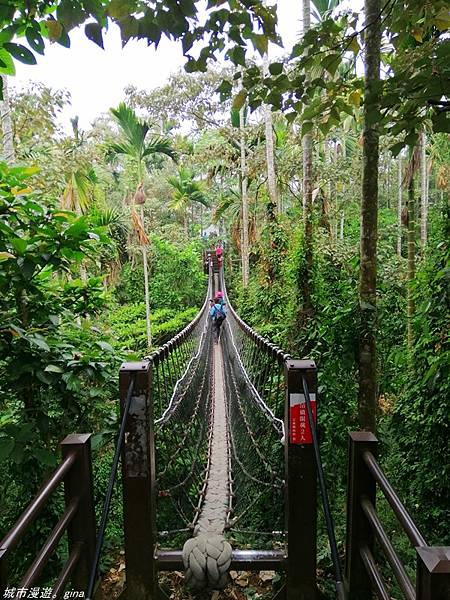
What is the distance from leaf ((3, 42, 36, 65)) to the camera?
946 mm

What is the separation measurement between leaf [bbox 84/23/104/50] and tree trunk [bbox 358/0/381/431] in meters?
1.12

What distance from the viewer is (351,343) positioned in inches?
81.1

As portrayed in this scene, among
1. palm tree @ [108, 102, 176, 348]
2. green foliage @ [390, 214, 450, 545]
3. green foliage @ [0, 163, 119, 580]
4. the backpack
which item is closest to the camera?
green foliage @ [0, 163, 119, 580]

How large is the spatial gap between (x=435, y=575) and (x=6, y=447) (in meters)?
0.92

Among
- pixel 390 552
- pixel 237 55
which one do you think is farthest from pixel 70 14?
pixel 390 552

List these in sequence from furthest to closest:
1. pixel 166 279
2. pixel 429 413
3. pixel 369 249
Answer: pixel 166 279, pixel 429 413, pixel 369 249

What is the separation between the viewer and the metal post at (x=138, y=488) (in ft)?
4.10

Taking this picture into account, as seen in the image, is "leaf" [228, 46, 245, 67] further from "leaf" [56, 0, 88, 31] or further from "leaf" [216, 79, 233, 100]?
"leaf" [56, 0, 88, 31]

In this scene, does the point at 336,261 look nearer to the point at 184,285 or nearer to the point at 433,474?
the point at 433,474

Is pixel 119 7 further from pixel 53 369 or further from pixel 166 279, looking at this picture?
pixel 166 279

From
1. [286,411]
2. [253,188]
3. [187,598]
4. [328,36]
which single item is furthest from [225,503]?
[253,188]

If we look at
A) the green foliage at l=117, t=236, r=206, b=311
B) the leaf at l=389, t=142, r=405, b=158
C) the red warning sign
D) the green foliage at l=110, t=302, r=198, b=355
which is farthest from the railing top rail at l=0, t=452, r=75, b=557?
the green foliage at l=117, t=236, r=206, b=311

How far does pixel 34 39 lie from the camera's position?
38.7 inches

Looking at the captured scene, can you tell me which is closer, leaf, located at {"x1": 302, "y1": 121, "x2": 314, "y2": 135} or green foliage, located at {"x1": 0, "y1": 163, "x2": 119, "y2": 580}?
green foliage, located at {"x1": 0, "y1": 163, "x2": 119, "y2": 580}
